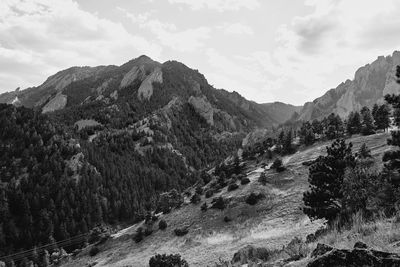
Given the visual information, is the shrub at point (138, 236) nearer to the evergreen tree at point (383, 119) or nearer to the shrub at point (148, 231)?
the shrub at point (148, 231)

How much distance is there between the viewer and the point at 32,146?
170 metres

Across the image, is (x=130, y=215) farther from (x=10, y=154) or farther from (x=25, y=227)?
(x=10, y=154)

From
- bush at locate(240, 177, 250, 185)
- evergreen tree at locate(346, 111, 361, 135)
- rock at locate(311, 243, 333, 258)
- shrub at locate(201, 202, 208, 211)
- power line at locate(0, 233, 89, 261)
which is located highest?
evergreen tree at locate(346, 111, 361, 135)

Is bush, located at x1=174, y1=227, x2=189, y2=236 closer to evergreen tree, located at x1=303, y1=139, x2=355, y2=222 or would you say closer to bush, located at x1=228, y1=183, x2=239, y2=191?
bush, located at x1=228, y1=183, x2=239, y2=191

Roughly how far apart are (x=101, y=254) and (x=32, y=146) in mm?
116578

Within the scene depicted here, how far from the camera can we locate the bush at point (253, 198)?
69625mm

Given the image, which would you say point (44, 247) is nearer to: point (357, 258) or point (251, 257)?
point (251, 257)

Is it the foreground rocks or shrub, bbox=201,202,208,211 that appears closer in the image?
the foreground rocks

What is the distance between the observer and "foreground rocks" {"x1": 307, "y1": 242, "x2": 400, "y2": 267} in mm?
7000

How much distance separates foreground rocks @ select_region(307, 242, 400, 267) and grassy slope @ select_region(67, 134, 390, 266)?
3766 centimetres

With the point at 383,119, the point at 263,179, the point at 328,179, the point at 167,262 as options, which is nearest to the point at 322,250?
the point at 328,179

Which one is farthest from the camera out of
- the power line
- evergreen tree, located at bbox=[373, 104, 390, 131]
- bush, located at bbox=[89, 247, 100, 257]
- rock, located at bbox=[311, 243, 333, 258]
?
the power line

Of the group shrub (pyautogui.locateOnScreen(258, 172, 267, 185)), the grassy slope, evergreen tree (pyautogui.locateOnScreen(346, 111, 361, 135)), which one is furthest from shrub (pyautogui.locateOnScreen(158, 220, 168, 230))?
evergreen tree (pyautogui.locateOnScreen(346, 111, 361, 135))

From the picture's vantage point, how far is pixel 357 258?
730cm
